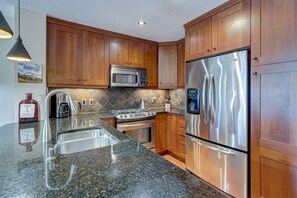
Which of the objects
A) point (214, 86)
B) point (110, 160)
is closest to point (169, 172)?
point (110, 160)

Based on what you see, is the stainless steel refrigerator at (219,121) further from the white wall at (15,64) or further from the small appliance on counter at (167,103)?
the white wall at (15,64)

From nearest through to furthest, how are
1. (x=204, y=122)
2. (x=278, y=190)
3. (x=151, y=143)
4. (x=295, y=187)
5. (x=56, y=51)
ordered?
(x=295, y=187)
(x=278, y=190)
(x=204, y=122)
(x=56, y=51)
(x=151, y=143)

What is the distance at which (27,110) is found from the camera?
1946 millimetres

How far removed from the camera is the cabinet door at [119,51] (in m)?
2.81

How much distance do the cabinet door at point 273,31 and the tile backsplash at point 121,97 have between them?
2.01m

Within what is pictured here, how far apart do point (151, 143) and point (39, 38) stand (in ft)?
8.19

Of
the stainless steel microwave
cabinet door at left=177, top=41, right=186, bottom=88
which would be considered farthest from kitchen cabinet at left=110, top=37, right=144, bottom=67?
cabinet door at left=177, top=41, right=186, bottom=88

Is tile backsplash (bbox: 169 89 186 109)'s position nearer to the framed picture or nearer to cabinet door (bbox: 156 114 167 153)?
cabinet door (bbox: 156 114 167 153)

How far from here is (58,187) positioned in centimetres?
57

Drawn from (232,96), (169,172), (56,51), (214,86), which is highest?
(56,51)

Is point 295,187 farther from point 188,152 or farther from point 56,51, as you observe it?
point 56,51

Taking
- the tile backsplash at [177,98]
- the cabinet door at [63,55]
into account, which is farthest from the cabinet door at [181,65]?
the cabinet door at [63,55]

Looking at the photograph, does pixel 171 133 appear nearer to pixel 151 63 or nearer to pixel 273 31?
pixel 151 63

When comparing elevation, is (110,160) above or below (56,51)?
below
